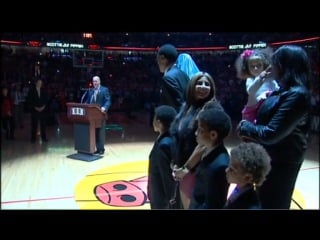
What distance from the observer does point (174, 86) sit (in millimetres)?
2266

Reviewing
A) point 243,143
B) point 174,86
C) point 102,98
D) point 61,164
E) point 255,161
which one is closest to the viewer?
point 255,161

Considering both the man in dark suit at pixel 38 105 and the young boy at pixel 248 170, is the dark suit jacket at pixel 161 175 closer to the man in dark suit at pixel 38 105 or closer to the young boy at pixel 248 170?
the young boy at pixel 248 170

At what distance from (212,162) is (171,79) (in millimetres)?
751

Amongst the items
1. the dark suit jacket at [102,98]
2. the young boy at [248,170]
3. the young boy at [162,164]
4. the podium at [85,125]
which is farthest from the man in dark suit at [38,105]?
the young boy at [248,170]

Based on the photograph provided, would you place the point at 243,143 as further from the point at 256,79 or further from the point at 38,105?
the point at 38,105

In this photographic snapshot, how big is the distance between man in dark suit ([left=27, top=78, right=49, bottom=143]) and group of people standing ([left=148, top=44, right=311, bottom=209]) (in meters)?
1.28

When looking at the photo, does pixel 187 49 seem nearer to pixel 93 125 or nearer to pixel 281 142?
Result: pixel 281 142

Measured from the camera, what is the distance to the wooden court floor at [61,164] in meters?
3.12

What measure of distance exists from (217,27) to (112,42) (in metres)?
0.76

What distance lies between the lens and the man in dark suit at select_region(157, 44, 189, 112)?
226 cm

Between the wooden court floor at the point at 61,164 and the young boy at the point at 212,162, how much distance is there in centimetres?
107

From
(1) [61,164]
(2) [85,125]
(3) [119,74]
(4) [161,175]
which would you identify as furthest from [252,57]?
(1) [61,164]

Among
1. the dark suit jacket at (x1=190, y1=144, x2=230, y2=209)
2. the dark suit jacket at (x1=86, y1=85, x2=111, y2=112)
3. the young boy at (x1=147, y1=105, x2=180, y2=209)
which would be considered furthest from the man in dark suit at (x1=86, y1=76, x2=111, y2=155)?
the dark suit jacket at (x1=190, y1=144, x2=230, y2=209)

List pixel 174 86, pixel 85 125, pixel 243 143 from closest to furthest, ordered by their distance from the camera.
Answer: pixel 243 143, pixel 174 86, pixel 85 125
